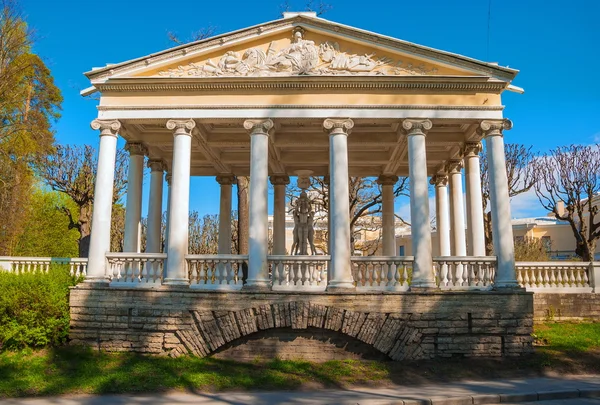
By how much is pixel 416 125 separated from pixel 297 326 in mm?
5989

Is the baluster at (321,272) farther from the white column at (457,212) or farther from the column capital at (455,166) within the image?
the column capital at (455,166)

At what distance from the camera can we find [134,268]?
12.3m

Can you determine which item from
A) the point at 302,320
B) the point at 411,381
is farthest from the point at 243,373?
the point at 411,381

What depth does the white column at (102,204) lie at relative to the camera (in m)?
12.1

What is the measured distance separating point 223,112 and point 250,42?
207 centimetres

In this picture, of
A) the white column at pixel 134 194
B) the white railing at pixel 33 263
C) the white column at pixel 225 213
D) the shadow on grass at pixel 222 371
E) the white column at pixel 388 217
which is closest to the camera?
the shadow on grass at pixel 222 371

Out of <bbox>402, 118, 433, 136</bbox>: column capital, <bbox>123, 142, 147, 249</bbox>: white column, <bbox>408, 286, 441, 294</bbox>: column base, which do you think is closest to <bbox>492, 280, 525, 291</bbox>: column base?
<bbox>408, 286, 441, 294</bbox>: column base

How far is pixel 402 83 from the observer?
41.1 feet

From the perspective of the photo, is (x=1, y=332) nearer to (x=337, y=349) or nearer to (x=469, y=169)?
(x=337, y=349)

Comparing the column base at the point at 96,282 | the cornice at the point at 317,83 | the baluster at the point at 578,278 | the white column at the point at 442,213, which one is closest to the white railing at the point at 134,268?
the column base at the point at 96,282

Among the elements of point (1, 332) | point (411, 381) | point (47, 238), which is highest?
point (47, 238)

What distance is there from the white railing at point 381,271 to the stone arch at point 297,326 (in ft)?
2.43

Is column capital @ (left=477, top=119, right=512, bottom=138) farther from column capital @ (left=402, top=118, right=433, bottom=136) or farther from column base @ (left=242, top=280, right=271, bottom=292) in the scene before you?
column base @ (left=242, top=280, right=271, bottom=292)

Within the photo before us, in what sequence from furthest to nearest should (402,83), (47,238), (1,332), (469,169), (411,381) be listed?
(47,238), (469,169), (402,83), (1,332), (411,381)
